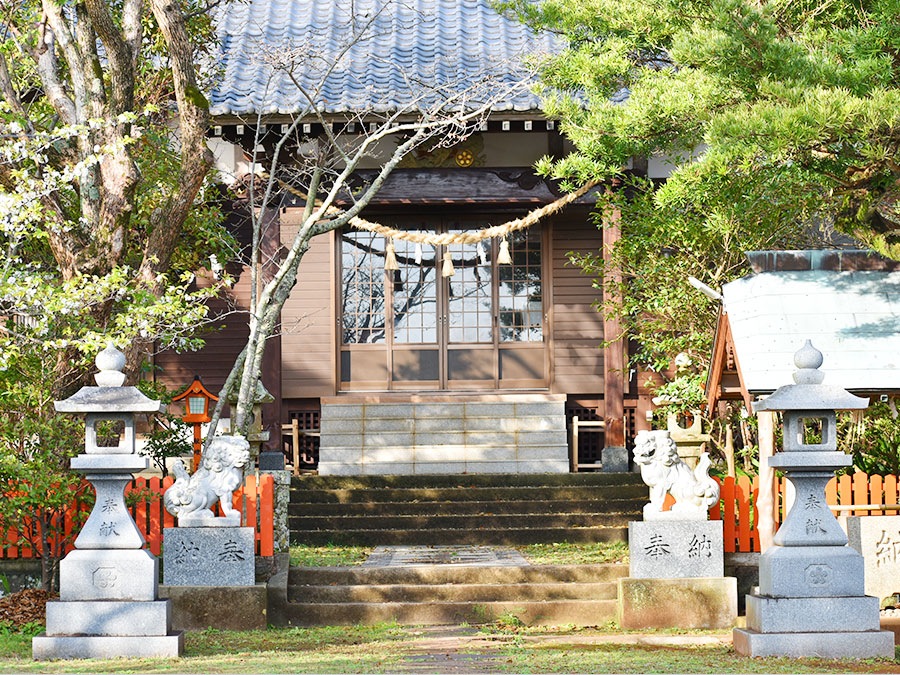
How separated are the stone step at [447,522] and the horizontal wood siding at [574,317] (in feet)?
12.4

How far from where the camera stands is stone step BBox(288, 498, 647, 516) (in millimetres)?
11945

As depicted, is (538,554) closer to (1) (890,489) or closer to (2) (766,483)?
(2) (766,483)

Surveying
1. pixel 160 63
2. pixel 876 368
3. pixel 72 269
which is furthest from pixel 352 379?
pixel 876 368

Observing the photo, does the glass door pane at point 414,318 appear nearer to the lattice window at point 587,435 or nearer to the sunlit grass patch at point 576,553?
the lattice window at point 587,435

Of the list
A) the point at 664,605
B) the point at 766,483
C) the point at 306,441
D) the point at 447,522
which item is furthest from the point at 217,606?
the point at 306,441

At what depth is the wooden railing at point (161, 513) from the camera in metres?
9.33

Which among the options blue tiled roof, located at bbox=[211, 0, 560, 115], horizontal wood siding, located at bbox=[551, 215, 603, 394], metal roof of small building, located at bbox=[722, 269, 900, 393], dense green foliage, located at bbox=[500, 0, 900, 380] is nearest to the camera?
dense green foliage, located at bbox=[500, 0, 900, 380]

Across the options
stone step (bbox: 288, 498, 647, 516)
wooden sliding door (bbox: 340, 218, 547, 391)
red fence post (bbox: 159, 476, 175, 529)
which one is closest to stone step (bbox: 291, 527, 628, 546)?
stone step (bbox: 288, 498, 647, 516)

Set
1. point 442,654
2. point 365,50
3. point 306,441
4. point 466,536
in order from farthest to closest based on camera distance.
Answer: point 306,441
point 365,50
point 466,536
point 442,654

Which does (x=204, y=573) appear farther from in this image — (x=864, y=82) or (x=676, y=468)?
(x=864, y=82)

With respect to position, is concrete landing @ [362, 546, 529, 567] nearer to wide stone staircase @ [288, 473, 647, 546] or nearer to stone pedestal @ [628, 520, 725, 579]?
wide stone staircase @ [288, 473, 647, 546]

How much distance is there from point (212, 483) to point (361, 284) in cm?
699

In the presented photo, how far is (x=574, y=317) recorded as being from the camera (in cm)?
1537

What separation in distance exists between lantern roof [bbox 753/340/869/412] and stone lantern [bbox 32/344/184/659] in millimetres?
4502
